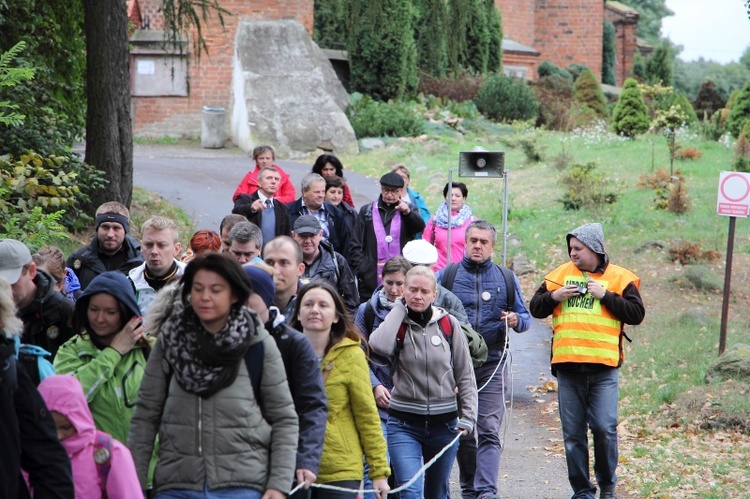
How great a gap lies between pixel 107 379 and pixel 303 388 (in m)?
0.93

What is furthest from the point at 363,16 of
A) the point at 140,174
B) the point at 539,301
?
the point at 140,174

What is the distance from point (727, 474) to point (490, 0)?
6.17 m

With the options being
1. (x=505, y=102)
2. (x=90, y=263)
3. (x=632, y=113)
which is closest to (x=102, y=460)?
(x=90, y=263)

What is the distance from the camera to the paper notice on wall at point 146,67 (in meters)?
29.6

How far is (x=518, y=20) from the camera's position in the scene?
1971 inches

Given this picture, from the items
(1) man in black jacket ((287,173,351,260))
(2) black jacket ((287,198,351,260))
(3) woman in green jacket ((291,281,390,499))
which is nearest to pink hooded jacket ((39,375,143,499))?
(3) woman in green jacket ((291,281,390,499))

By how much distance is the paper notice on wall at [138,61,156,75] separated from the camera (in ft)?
97.2

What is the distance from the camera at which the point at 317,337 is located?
534cm

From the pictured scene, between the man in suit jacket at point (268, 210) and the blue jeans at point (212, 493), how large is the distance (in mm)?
5566

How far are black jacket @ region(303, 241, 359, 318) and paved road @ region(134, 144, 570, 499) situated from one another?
1.86 meters

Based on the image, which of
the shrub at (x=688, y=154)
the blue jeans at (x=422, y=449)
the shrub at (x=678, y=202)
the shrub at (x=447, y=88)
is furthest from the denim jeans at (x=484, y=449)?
the shrub at (x=447, y=88)

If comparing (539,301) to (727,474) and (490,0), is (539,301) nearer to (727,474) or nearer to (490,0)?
(727,474)

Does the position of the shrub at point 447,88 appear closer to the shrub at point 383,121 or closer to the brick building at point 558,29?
the shrub at point 383,121

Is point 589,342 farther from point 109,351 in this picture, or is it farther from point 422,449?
point 109,351
